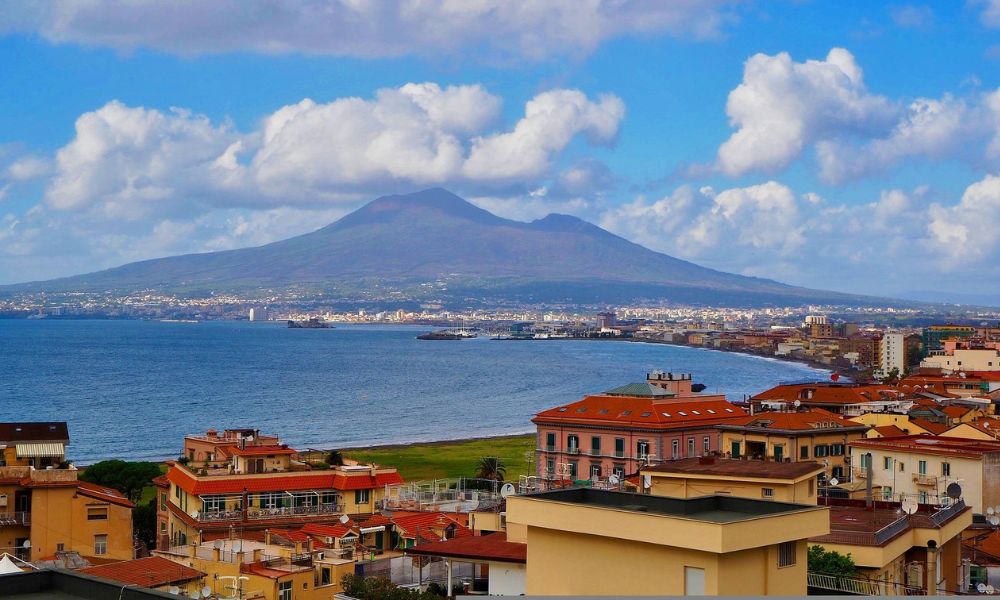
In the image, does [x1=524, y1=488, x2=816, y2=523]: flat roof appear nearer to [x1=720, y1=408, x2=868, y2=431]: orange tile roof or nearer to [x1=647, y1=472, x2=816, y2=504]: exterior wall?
[x1=647, y1=472, x2=816, y2=504]: exterior wall

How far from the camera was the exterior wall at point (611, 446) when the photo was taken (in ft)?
142

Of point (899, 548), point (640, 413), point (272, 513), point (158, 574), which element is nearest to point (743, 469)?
point (899, 548)

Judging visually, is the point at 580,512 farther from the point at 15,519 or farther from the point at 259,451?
the point at 259,451

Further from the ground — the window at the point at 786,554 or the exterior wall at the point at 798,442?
the window at the point at 786,554

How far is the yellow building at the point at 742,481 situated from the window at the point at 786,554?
24.9 feet

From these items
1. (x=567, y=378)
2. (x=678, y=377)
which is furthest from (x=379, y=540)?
(x=567, y=378)

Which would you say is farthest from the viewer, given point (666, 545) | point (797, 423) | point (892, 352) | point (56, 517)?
point (892, 352)

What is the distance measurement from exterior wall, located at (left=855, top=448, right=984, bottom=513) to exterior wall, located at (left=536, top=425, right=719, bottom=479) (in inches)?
432

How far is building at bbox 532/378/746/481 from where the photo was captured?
4338 centimetres

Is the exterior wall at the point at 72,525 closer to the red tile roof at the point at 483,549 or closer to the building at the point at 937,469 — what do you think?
the red tile roof at the point at 483,549

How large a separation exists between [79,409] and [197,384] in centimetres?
3410

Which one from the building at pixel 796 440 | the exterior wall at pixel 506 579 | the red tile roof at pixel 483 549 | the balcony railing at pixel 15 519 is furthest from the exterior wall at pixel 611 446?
the exterior wall at pixel 506 579

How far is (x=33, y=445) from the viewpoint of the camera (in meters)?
31.1

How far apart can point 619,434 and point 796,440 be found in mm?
7728
